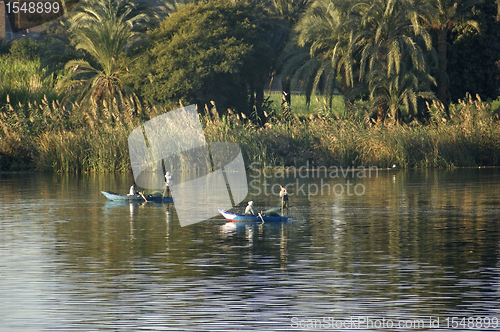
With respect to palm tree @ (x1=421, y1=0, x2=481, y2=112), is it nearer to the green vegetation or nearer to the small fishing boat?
the green vegetation

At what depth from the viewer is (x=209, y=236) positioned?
20.5 metres

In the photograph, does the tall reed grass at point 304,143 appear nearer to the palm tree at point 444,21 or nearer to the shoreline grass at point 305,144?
the shoreline grass at point 305,144

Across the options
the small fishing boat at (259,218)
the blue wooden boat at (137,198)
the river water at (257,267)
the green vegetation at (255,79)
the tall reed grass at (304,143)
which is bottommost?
the river water at (257,267)

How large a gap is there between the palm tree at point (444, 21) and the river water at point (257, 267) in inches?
996

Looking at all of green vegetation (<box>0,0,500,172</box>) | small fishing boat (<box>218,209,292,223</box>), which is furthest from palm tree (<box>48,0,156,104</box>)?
small fishing boat (<box>218,209,292,223</box>)

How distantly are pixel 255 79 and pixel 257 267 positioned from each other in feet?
138

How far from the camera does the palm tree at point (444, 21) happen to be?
5191cm

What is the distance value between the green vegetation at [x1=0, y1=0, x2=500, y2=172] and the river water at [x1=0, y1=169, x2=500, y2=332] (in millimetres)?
15328

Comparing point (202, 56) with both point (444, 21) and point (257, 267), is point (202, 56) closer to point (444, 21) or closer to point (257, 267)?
point (444, 21)

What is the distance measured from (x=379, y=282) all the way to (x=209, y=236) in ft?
22.6

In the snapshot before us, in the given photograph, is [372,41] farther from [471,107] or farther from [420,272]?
[420,272]

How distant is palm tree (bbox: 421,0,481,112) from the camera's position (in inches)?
2044

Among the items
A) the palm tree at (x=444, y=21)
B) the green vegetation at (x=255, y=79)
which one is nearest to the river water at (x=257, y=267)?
the green vegetation at (x=255, y=79)

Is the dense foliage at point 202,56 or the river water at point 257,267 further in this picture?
the dense foliage at point 202,56
